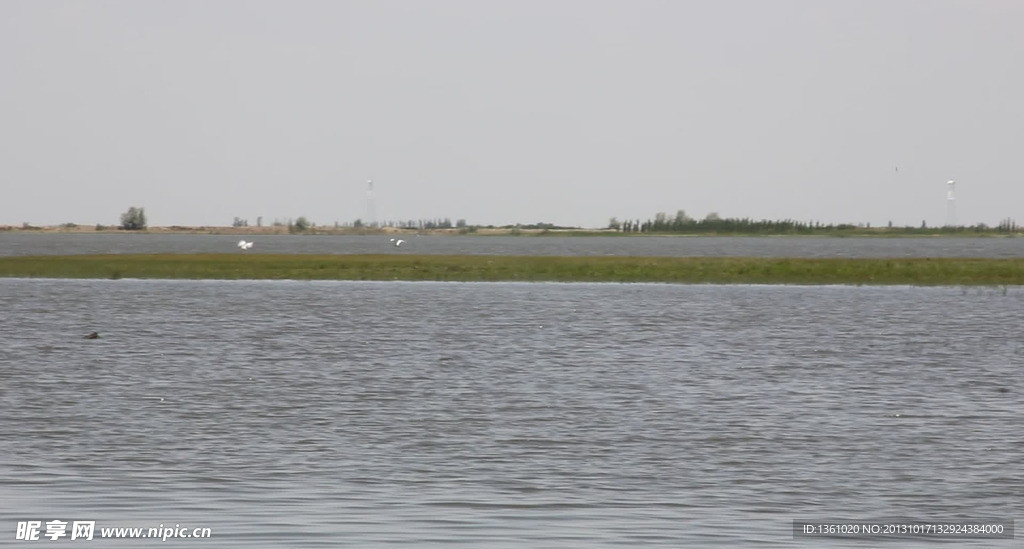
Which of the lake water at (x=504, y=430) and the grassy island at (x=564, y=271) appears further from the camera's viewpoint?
the grassy island at (x=564, y=271)

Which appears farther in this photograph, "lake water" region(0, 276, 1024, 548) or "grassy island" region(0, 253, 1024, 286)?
"grassy island" region(0, 253, 1024, 286)

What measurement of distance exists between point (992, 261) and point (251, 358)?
231ft

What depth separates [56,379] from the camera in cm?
3419

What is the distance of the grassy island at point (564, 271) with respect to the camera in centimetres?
8925

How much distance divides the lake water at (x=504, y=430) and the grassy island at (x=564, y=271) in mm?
33527

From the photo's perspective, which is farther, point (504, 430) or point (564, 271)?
point (564, 271)

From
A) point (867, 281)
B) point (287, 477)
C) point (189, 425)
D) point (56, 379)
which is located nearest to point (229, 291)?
point (867, 281)

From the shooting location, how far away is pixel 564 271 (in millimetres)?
92875

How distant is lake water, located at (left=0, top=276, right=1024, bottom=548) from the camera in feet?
60.5

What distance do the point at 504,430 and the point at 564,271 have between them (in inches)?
2628

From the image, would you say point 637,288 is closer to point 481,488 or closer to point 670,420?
point 670,420

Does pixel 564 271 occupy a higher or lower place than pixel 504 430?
higher

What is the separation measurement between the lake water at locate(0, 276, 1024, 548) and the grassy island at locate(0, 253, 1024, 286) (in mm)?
33527

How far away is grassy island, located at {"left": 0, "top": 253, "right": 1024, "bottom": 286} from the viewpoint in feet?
293
